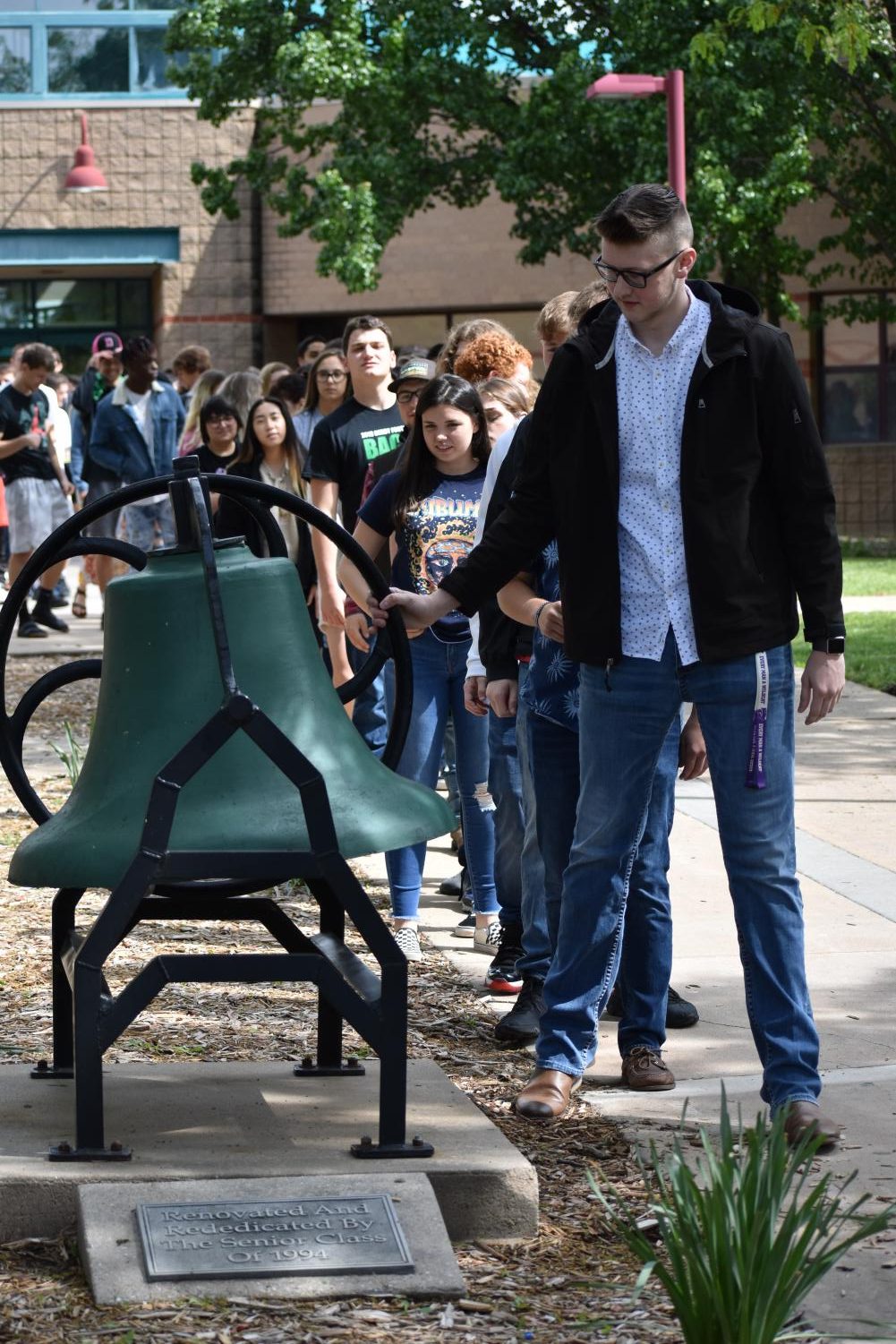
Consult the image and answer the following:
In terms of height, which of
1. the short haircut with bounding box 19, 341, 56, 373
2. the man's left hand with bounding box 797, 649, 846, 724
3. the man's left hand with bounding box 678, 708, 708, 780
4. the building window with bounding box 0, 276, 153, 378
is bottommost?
the man's left hand with bounding box 678, 708, 708, 780

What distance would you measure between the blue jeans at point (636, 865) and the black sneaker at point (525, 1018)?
1.23ft

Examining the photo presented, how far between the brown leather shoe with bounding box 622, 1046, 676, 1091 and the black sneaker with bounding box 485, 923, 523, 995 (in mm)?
887


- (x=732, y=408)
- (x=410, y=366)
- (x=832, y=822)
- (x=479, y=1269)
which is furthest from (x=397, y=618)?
(x=832, y=822)

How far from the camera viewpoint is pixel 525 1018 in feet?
16.9

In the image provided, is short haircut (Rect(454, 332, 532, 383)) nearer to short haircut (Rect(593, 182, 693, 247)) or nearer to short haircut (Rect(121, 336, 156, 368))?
short haircut (Rect(593, 182, 693, 247))

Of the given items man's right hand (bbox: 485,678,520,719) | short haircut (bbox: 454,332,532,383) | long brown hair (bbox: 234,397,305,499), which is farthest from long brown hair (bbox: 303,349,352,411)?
man's right hand (bbox: 485,678,520,719)

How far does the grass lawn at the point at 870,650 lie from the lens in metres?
12.4

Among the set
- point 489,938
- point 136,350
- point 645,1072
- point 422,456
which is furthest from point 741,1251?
point 136,350

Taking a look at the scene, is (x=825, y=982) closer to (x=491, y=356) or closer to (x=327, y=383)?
(x=491, y=356)

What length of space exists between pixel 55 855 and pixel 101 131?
27.5m

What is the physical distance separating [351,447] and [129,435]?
571 cm

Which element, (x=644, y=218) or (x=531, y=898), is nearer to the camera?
(x=644, y=218)

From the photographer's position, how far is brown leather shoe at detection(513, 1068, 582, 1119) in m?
4.39

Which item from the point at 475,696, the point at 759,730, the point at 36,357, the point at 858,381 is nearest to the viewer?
the point at 759,730
